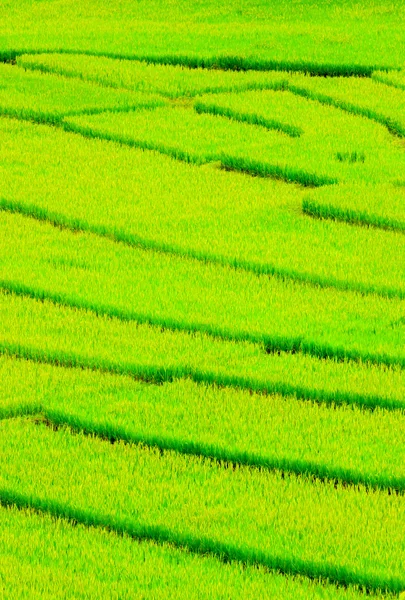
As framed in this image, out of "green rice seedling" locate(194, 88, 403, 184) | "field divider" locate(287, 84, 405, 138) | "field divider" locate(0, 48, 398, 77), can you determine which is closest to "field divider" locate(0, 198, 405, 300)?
"green rice seedling" locate(194, 88, 403, 184)

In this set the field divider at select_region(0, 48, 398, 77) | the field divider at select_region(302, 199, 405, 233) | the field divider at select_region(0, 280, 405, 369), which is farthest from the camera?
the field divider at select_region(0, 48, 398, 77)

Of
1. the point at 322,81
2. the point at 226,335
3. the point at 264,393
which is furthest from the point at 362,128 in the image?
the point at 264,393

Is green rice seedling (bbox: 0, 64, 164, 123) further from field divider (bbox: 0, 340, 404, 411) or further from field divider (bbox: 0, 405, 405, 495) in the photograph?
field divider (bbox: 0, 405, 405, 495)

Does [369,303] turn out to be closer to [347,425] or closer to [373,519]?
[347,425]

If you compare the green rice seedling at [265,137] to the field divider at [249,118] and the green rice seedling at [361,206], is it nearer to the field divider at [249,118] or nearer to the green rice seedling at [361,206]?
the field divider at [249,118]

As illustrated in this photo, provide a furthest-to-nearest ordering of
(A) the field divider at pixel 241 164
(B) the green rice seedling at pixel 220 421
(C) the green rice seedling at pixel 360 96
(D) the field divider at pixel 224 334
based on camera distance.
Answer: (C) the green rice seedling at pixel 360 96 → (A) the field divider at pixel 241 164 → (D) the field divider at pixel 224 334 → (B) the green rice seedling at pixel 220 421

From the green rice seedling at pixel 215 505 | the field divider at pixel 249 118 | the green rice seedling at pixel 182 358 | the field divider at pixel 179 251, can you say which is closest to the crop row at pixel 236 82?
the field divider at pixel 249 118

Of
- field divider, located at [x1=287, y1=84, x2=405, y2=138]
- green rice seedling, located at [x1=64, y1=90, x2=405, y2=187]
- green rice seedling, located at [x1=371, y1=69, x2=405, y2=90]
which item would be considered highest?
green rice seedling, located at [x1=371, y1=69, x2=405, y2=90]
